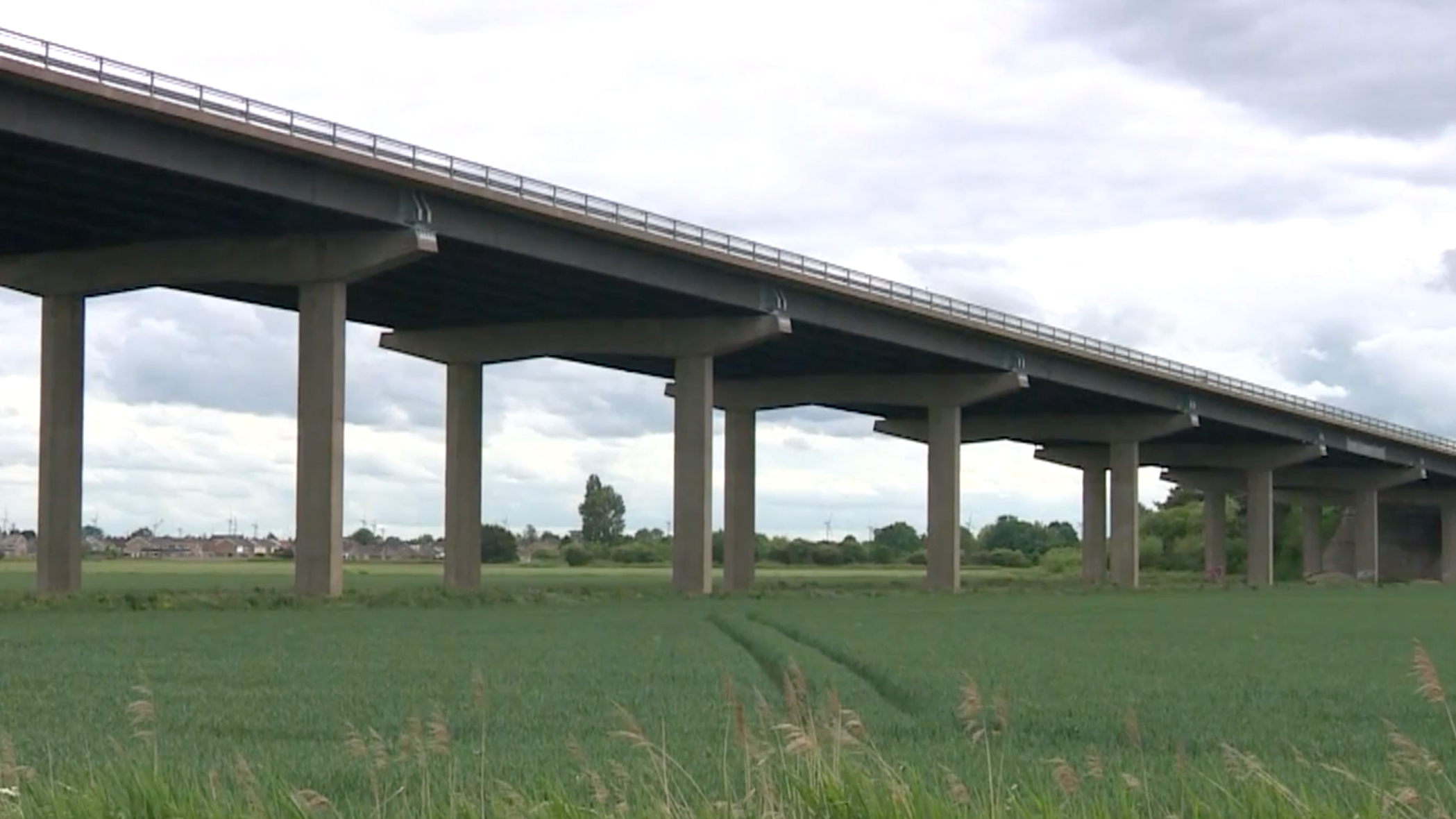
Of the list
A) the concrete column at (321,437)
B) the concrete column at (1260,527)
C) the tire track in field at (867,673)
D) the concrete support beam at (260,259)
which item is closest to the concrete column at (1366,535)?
the concrete column at (1260,527)

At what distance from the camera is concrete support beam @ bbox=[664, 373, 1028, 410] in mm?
97375

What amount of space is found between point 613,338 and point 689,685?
173ft

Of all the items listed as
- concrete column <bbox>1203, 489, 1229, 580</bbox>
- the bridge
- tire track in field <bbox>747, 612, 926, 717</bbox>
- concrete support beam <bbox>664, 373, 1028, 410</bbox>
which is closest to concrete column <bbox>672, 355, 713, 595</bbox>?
the bridge

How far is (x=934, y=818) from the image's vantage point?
11047 millimetres

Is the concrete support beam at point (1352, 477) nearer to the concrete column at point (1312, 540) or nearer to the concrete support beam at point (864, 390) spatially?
the concrete column at point (1312, 540)

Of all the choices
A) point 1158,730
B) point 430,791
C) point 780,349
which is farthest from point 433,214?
point 430,791

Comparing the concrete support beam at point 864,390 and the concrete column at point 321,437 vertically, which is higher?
the concrete support beam at point 864,390

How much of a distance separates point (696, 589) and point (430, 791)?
66.3m

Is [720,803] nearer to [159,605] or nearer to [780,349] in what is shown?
[159,605]

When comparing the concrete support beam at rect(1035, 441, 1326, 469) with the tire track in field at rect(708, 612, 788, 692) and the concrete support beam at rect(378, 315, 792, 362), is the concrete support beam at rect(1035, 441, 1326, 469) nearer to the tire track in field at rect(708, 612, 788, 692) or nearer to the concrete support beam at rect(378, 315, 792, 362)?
the concrete support beam at rect(378, 315, 792, 362)

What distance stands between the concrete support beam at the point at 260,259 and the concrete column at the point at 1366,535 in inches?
4245

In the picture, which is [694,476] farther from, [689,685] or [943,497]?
[689,685]

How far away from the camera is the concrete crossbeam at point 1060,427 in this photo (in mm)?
115188

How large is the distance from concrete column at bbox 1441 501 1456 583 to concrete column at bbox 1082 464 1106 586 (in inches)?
A: 1566
